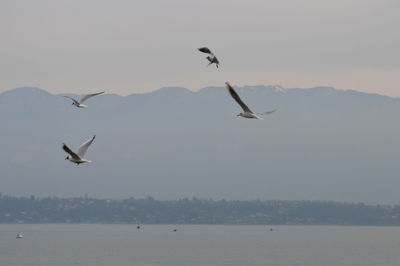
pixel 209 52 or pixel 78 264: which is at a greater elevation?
pixel 209 52

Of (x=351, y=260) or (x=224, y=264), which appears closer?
(x=224, y=264)

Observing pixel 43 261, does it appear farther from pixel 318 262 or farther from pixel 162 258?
pixel 318 262

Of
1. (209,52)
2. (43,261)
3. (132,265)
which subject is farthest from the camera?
(43,261)

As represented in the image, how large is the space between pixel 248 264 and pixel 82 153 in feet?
385

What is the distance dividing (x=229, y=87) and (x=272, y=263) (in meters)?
130

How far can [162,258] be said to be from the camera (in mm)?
184125

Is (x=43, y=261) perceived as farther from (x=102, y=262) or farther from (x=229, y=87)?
(x=229, y=87)

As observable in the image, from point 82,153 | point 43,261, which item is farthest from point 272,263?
point 82,153

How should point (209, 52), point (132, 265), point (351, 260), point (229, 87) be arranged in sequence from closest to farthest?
point (229, 87), point (209, 52), point (132, 265), point (351, 260)

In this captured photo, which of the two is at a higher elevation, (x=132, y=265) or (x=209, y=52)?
(x=209, y=52)

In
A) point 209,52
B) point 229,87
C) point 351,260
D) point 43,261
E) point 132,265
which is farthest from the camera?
point 351,260

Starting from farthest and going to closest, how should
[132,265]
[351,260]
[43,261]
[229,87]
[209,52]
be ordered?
[351,260], [43,261], [132,265], [209,52], [229,87]

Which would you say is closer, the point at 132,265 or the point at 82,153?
the point at 82,153

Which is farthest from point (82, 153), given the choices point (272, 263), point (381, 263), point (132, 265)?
point (381, 263)
